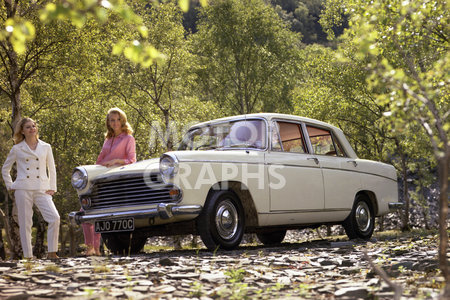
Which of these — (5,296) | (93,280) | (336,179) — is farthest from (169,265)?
(336,179)

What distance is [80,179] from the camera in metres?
7.00

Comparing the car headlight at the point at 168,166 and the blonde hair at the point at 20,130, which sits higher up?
the blonde hair at the point at 20,130

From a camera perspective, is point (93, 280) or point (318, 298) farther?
point (93, 280)

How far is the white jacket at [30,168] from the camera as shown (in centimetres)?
669

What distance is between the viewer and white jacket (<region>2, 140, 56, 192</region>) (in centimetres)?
669

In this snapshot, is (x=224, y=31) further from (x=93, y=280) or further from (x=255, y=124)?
(x=93, y=280)

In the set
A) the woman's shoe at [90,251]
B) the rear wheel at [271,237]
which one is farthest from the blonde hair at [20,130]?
the rear wheel at [271,237]

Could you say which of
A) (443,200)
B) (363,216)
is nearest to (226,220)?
(363,216)

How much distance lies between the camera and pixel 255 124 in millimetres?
7504

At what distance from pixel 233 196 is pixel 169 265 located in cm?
181

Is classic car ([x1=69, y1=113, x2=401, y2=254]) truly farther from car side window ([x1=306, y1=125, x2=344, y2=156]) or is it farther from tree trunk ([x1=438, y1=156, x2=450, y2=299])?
tree trunk ([x1=438, y1=156, x2=450, y2=299])

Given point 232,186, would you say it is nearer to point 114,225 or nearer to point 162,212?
point 162,212

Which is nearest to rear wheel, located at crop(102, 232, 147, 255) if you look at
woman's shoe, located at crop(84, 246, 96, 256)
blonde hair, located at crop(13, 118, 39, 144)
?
woman's shoe, located at crop(84, 246, 96, 256)

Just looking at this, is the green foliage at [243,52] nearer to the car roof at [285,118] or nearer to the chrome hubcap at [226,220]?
the car roof at [285,118]
